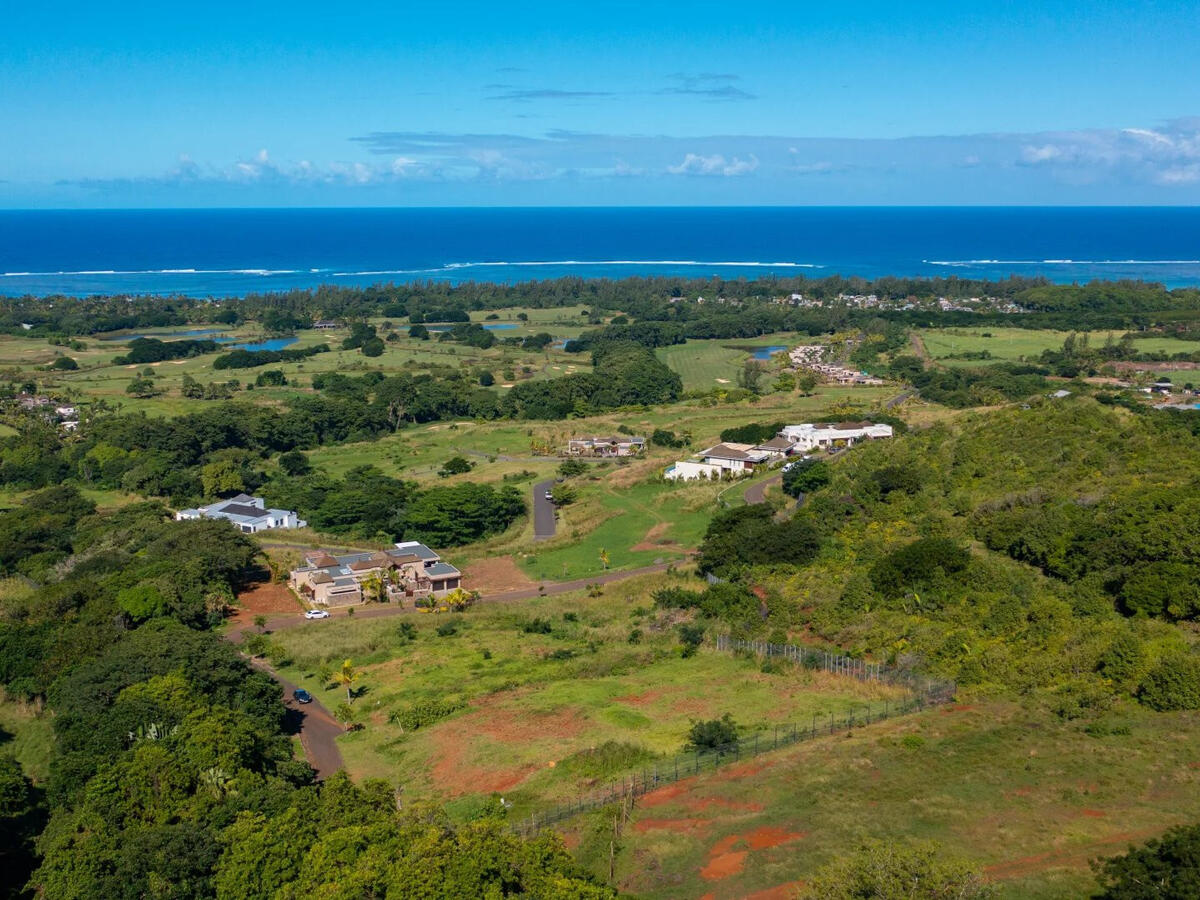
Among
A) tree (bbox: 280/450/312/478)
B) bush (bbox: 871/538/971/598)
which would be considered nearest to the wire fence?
bush (bbox: 871/538/971/598)

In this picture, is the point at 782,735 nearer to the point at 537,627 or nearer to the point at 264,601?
the point at 537,627

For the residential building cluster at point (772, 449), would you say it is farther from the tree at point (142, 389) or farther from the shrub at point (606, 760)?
the tree at point (142, 389)

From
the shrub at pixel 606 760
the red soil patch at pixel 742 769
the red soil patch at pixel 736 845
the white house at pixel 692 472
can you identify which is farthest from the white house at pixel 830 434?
the red soil patch at pixel 736 845

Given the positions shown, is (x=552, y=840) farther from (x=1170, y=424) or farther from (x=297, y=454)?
(x=297, y=454)

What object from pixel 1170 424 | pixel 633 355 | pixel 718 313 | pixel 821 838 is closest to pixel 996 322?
pixel 718 313

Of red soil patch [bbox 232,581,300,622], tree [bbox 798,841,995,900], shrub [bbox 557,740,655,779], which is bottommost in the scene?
red soil patch [bbox 232,581,300,622]

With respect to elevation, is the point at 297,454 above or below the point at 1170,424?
below

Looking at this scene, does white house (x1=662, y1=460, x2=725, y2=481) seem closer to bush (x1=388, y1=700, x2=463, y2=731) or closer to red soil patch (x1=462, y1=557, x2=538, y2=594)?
red soil patch (x1=462, y1=557, x2=538, y2=594)
